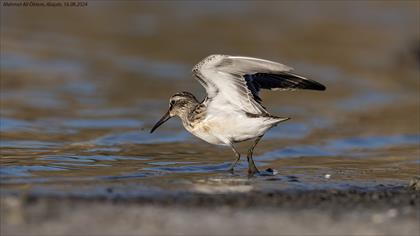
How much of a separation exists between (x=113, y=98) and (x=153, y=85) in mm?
1617

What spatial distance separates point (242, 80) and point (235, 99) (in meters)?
0.28

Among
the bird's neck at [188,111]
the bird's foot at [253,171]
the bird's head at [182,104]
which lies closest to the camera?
the bird's foot at [253,171]

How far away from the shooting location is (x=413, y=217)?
25.9 ft

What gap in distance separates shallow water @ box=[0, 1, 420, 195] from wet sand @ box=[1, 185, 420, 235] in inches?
18.7

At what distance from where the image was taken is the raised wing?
9750mm

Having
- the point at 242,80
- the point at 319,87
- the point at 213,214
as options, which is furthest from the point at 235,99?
the point at 213,214

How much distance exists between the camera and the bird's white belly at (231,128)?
Result: 1023 cm

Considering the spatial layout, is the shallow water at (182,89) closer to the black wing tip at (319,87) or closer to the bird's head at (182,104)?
the bird's head at (182,104)

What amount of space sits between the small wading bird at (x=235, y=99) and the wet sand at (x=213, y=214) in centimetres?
166

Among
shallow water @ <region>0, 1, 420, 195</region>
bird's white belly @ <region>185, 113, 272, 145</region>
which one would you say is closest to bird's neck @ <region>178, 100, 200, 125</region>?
bird's white belly @ <region>185, 113, 272, 145</region>

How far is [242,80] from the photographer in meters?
10.3

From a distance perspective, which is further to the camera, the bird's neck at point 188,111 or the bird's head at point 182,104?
the bird's head at point 182,104

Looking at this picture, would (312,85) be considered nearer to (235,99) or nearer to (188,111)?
(235,99)

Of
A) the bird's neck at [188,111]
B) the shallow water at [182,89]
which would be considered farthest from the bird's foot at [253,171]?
the bird's neck at [188,111]
